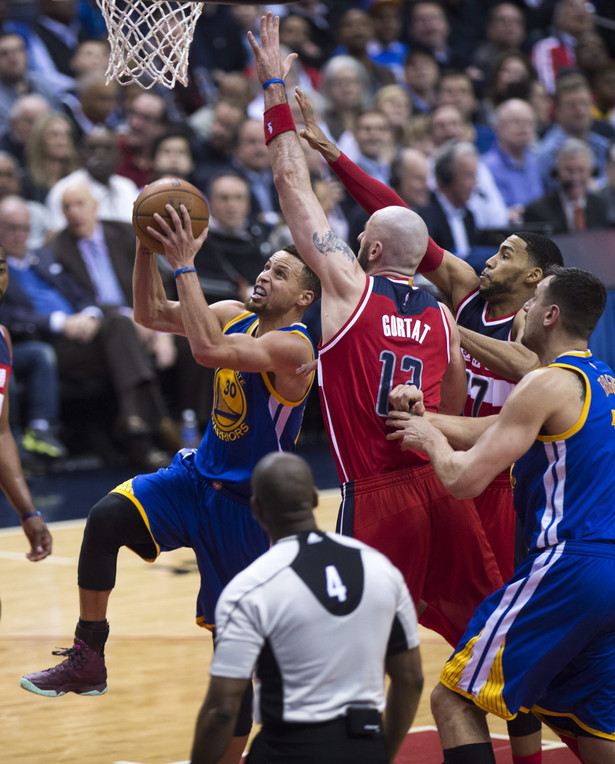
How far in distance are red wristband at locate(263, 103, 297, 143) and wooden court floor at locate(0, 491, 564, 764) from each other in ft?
9.02

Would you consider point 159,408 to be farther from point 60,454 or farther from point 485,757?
point 485,757

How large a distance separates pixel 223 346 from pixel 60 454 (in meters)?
6.48

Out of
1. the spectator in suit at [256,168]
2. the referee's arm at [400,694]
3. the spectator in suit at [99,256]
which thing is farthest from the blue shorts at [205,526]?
the spectator in suit at [256,168]

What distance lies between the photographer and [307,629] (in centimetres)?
325

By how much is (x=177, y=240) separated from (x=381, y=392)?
1.02m

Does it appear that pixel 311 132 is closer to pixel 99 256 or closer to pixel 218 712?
pixel 218 712

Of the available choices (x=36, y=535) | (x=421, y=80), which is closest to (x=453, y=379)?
(x=36, y=535)

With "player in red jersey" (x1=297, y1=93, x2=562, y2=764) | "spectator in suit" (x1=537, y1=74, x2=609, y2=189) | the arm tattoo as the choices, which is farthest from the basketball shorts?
"spectator in suit" (x1=537, y1=74, x2=609, y2=189)

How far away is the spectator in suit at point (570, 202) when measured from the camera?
509 inches

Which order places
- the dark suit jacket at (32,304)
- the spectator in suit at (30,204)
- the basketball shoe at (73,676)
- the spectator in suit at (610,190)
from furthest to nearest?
1. the spectator in suit at (610,190)
2. the spectator in suit at (30,204)
3. the dark suit jacket at (32,304)
4. the basketball shoe at (73,676)

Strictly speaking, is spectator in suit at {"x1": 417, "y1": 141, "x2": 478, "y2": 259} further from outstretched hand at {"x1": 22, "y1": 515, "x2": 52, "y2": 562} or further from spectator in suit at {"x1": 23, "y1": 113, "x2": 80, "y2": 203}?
outstretched hand at {"x1": 22, "y1": 515, "x2": 52, "y2": 562}

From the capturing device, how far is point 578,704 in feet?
14.3

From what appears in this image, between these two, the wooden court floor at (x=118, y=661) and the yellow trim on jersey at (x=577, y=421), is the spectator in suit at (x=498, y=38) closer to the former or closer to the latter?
the wooden court floor at (x=118, y=661)

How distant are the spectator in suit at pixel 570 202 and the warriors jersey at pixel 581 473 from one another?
8.88 meters
